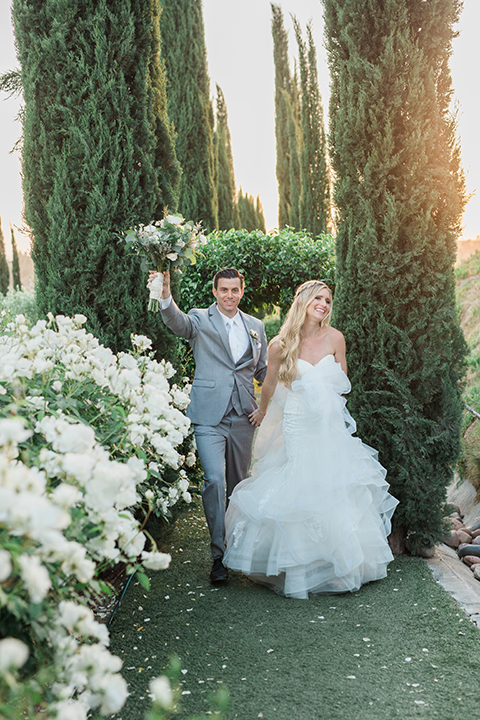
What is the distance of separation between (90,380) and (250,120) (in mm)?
21762

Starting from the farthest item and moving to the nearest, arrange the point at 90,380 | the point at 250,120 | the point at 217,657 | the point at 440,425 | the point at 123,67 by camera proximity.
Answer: the point at 250,120 → the point at 123,67 → the point at 440,425 → the point at 217,657 → the point at 90,380

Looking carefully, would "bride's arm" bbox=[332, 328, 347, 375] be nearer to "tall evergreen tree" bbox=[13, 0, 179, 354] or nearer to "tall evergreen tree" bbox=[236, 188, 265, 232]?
"tall evergreen tree" bbox=[13, 0, 179, 354]

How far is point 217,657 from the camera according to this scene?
2.98 metres

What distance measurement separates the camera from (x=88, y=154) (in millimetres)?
4465

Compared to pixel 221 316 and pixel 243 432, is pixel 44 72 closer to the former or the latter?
pixel 221 316

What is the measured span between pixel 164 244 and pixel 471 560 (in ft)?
10.9

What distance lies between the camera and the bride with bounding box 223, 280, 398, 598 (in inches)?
145

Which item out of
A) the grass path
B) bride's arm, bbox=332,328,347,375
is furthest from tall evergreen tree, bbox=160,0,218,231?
the grass path

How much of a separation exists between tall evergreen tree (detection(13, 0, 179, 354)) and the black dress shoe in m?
1.84

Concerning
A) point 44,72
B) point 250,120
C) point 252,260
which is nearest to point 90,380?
point 44,72

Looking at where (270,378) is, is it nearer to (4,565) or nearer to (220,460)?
(220,460)

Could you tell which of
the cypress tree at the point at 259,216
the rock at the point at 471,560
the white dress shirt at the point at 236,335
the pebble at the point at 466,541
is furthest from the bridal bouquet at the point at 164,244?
the cypress tree at the point at 259,216

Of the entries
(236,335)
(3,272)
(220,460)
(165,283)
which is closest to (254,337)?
(236,335)

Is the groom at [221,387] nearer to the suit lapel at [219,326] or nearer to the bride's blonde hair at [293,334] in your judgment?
the suit lapel at [219,326]
